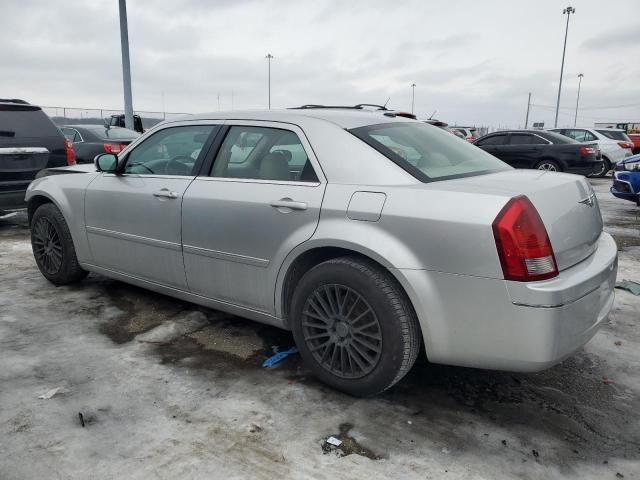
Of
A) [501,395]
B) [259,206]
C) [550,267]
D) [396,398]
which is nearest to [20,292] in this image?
[259,206]

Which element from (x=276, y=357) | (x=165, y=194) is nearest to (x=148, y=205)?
(x=165, y=194)

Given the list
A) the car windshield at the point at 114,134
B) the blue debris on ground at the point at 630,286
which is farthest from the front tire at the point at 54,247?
the car windshield at the point at 114,134

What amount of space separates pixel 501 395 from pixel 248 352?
61.0 inches

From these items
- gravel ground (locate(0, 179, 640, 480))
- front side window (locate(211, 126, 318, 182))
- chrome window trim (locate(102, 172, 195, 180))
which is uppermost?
front side window (locate(211, 126, 318, 182))

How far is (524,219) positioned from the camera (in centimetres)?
230

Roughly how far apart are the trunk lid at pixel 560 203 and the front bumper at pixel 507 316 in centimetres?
11

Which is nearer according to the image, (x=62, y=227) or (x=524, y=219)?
(x=524, y=219)

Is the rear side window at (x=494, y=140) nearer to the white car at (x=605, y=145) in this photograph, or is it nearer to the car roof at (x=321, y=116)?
the white car at (x=605, y=145)

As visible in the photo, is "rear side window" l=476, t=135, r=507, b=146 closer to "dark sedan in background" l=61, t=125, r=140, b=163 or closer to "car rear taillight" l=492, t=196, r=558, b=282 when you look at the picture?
"dark sedan in background" l=61, t=125, r=140, b=163

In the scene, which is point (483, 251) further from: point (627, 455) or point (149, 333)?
point (149, 333)

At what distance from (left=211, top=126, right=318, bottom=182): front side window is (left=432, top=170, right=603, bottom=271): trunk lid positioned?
0.83 metres

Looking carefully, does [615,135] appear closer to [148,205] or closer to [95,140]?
[95,140]

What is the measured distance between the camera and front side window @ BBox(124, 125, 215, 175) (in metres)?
3.58

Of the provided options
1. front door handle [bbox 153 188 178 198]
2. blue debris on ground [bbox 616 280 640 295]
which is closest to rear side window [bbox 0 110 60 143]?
front door handle [bbox 153 188 178 198]
